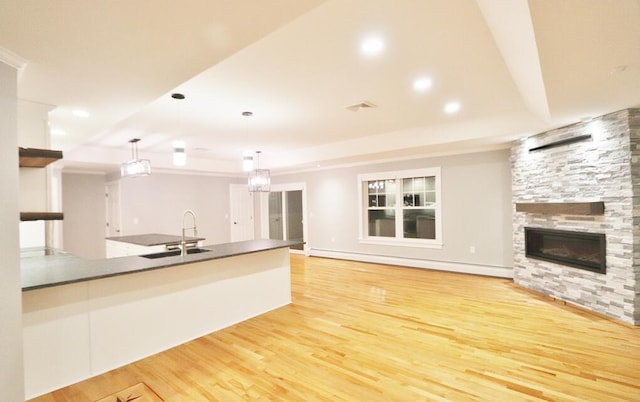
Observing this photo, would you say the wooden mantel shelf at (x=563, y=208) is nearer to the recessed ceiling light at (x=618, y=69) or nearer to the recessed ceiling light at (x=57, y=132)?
the recessed ceiling light at (x=618, y=69)

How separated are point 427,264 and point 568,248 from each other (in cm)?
253

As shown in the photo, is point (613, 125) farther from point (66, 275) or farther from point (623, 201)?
point (66, 275)

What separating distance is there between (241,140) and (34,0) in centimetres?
448

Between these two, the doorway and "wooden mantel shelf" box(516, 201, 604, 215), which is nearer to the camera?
"wooden mantel shelf" box(516, 201, 604, 215)

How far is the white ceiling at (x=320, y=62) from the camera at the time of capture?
1582 mm

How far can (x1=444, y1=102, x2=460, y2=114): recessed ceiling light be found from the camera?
3992 mm

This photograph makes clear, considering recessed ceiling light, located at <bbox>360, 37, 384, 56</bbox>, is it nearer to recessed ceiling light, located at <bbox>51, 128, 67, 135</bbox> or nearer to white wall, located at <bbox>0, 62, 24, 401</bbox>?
white wall, located at <bbox>0, 62, 24, 401</bbox>

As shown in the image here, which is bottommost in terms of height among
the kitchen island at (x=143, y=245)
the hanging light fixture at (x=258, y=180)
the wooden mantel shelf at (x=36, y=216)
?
the kitchen island at (x=143, y=245)

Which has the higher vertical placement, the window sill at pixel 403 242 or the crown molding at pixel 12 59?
the crown molding at pixel 12 59

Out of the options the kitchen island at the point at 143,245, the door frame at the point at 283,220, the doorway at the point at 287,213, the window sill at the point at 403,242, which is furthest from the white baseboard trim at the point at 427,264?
the kitchen island at the point at 143,245

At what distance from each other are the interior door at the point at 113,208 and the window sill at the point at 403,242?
18.4 feet

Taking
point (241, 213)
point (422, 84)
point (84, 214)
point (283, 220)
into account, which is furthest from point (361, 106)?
point (84, 214)

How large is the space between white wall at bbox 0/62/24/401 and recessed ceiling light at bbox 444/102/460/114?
418 cm

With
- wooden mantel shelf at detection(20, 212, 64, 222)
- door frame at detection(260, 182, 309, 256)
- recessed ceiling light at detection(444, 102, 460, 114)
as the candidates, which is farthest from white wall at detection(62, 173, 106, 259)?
recessed ceiling light at detection(444, 102, 460, 114)
